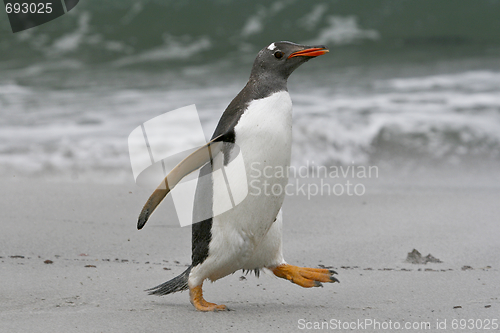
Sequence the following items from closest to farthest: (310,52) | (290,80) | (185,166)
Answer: (185,166) < (310,52) < (290,80)

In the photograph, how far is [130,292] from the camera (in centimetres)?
294

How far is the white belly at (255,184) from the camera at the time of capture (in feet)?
8.71

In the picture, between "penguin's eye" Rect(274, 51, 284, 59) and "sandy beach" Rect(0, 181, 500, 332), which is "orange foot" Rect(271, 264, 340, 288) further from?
"penguin's eye" Rect(274, 51, 284, 59)

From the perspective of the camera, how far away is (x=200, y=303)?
270 cm

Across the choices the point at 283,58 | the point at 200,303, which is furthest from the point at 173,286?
the point at 283,58

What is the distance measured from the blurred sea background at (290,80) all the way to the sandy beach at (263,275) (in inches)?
47.8

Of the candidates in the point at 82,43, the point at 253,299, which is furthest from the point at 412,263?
the point at 82,43

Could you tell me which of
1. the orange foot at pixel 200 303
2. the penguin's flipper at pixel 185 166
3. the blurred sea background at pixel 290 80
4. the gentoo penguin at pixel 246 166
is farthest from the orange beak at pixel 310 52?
the blurred sea background at pixel 290 80

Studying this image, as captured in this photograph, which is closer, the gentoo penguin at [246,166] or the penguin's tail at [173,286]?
the gentoo penguin at [246,166]

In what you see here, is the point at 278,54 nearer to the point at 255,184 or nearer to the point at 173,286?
the point at 255,184

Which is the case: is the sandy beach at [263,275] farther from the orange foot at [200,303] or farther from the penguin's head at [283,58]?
the penguin's head at [283,58]

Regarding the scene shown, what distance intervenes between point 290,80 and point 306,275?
10.0 m

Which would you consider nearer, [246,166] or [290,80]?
[246,166]

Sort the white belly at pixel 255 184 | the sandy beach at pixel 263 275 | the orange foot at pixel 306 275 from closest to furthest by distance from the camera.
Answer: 1. the sandy beach at pixel 263 275
2. the white belly at pixel 255 184
3. the orange foot at pixel 306 275
